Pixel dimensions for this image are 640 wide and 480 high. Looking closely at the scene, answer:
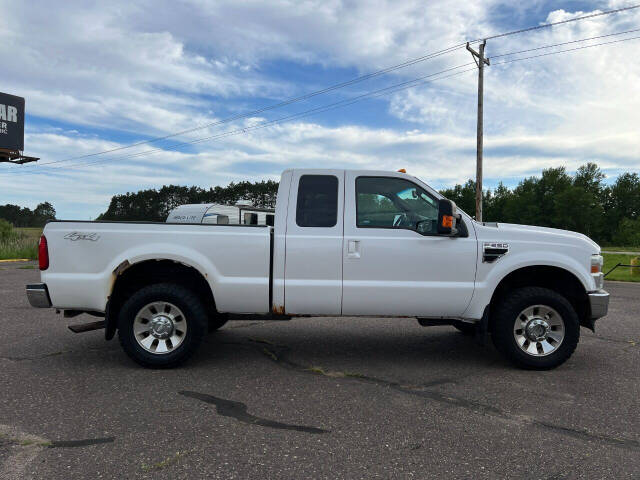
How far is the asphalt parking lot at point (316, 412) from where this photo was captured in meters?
3.04

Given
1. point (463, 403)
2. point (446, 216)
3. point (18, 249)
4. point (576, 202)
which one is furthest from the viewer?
point (576, 202)

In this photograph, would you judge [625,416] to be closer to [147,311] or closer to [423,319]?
[423,319]

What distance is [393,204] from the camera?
5.14 metres

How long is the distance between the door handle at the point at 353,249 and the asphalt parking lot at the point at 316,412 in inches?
45.6

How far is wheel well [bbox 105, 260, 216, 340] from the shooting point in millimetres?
5180

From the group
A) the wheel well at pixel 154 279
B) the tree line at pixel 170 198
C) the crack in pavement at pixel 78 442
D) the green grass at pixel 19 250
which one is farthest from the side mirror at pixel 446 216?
the tree line at pixel 170 198

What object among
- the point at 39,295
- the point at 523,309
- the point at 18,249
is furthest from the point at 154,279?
the point at 18,249

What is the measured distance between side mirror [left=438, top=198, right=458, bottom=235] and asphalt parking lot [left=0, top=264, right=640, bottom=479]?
56.2 inches

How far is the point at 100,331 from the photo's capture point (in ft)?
22.5

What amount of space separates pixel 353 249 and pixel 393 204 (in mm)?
653

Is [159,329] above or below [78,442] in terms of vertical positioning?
above

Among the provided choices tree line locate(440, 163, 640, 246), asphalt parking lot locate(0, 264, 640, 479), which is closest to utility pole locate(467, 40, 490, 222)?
asphalt parking lot locate(0, 264, 640, 479)

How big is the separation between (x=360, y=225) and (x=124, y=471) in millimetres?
2998

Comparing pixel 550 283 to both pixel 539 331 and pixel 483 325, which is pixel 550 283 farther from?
pixel 483 325
